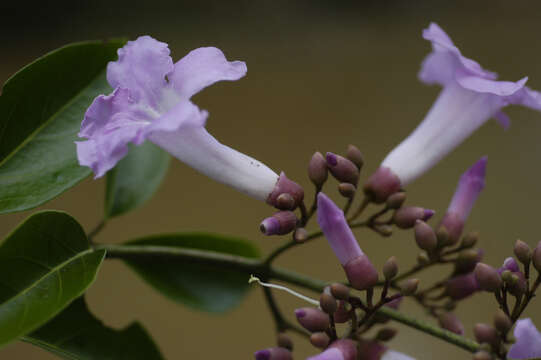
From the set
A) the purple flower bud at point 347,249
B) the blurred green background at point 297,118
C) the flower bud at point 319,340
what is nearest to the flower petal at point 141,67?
the purple flower bud at point 347,249

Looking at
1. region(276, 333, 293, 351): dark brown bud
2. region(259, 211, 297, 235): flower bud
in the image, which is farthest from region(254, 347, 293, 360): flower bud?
region(259, 211, 297, 235): flower bud

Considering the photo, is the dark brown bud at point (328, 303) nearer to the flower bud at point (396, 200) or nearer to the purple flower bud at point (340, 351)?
the purple flower bud at point (340, 351)

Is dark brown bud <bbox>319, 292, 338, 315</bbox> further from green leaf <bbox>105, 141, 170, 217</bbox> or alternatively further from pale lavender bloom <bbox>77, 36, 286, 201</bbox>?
green leaf <bbox>105, 141, 170, 217</bbox>

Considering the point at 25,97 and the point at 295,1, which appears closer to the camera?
the point at 25,97

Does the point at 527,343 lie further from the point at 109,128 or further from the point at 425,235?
the point at 109,128

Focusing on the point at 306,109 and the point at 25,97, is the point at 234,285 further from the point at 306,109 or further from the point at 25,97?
the point at 306,109

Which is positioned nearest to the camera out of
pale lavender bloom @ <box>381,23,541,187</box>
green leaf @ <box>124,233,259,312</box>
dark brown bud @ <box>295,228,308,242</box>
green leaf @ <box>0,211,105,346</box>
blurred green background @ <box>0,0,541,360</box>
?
green leaf @ <box>0,211,105,346</box>

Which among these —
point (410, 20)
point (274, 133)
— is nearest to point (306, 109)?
point (274, 133)
